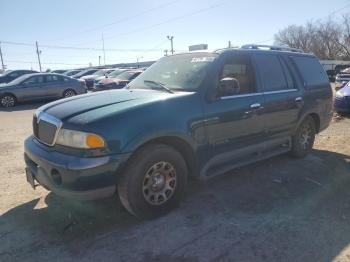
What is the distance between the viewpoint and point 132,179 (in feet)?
11.8

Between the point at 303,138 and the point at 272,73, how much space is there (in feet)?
5.27

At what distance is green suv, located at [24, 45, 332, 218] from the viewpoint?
3426 millimetres

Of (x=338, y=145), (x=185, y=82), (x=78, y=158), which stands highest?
(x=185, y=82)

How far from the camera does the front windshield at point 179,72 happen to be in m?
4.44

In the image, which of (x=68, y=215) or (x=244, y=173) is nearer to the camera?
(x=68, y=215)

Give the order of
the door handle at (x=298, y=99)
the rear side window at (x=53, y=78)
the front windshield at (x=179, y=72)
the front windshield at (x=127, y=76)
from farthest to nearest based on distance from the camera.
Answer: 1. the front windshield at (x=127, y=76)
2. the rear side window at (x=53, y=78)
3. the door handle at (x=298, y=99)
4. the front windshield at (x=179, y=72)

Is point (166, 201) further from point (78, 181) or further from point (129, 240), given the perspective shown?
point (78, 181)

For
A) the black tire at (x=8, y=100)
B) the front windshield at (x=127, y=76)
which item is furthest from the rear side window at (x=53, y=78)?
the front windshield at (x=127, y=76)

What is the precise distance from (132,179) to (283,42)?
9617 centimetres

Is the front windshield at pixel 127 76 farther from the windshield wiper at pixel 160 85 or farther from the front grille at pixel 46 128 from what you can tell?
the front grille at pixel 46 128

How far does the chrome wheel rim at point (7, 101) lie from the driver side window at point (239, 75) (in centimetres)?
1339

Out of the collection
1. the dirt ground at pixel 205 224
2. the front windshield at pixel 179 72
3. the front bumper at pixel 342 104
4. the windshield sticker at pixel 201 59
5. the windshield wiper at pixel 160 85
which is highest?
the windshield sticker at pixel 201 59

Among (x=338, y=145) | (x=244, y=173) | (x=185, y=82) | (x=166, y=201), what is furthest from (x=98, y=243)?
(x=338, y=145)

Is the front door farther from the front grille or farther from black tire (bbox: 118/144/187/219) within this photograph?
the front grille
